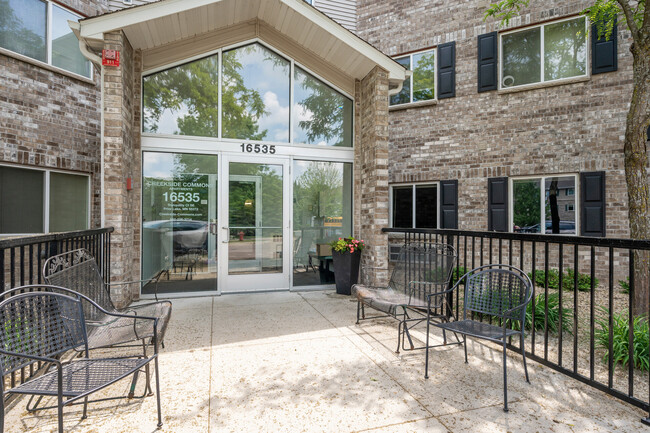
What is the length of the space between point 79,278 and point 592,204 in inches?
317

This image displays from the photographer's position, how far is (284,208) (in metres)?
5.75

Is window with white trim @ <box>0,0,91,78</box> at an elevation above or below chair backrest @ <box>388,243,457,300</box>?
above

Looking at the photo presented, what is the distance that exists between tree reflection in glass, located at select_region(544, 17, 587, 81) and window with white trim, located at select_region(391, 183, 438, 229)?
3.27 meters

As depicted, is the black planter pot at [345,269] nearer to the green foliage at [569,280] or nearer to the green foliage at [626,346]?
the green foliage at [626,346]

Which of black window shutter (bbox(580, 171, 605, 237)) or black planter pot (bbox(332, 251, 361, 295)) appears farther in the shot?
black window shutter (bbox(580, 171, 605, 237))

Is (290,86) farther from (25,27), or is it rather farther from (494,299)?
(494,299)

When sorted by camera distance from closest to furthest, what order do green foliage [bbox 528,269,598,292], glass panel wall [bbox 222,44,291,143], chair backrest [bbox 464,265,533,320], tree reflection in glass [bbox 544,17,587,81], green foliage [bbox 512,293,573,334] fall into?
chair backrest [bbox 464,265,533,320] < green foliage [bbox 512,293,573,334] < glass panel wall [bbox 222,44,291,143] < green foliage [bbox 528,269,598,292] < tree reflection in glass [bbox 544,17,587,81]

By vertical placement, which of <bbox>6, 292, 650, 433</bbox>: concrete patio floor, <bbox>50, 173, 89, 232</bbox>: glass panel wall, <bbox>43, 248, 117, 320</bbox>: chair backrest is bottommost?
<bbox>6, 292, 650, 433</bbox>: concrete patio floor

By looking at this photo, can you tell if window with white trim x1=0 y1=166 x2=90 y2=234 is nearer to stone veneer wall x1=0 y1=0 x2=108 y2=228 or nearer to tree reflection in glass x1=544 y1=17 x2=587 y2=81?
stone veneer wall x1=0 y1=0 x2=108 y2=228

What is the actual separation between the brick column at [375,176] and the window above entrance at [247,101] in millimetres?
549

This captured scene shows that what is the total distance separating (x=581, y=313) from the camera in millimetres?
4832

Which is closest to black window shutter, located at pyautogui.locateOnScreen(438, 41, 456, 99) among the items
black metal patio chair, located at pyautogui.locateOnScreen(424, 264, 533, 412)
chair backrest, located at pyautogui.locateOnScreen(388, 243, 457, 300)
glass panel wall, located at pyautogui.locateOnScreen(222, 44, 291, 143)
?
glass panel wall, located at pyautogui.locateOnScreen(222, 44, 291, 143)

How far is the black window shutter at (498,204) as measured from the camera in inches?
282

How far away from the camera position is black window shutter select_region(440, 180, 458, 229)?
7.59m
